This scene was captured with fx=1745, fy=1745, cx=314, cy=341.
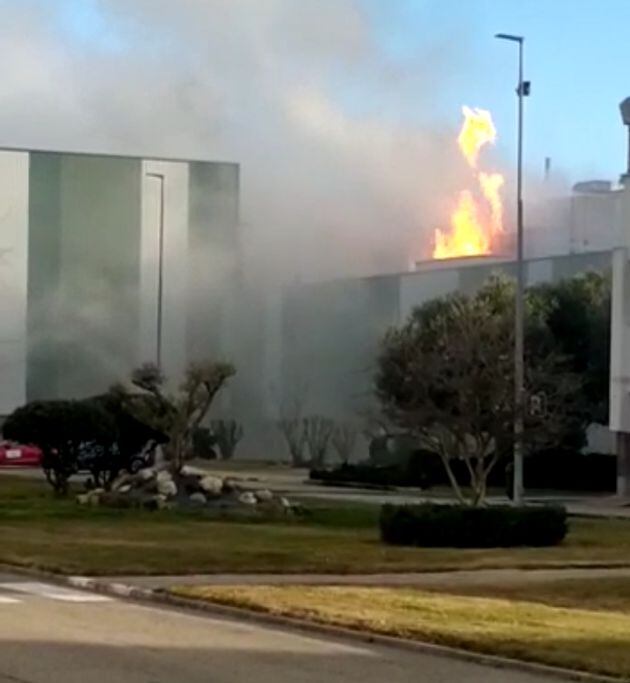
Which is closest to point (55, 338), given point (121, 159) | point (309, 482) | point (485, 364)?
point (121, 159)

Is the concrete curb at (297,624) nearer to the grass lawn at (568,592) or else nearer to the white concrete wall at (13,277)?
the grass lawn at (568,592)

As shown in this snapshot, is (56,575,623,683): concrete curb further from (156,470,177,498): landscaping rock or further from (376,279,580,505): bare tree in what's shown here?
(156,470,177,498): landscaping rock

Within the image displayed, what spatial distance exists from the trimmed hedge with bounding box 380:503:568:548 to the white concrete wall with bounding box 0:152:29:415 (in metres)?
41.4

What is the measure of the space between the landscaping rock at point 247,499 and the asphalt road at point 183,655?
61.3 feet

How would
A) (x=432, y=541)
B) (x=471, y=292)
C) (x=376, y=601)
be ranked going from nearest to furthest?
1. (x=376, y=601)
2. (x=432, y=541)
3. (x=471, y=292)

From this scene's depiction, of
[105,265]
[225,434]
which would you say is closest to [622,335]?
[225,434]

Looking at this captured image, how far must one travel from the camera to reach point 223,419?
7200 centimetres

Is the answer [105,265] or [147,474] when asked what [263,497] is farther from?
[105,265]

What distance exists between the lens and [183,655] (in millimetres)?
14359

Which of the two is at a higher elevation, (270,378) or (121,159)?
(121,159)

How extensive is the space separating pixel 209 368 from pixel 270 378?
32.2 meters

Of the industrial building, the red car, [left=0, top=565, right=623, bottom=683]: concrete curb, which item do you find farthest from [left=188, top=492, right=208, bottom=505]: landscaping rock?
the red car

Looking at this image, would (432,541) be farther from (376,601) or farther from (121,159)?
(121,159)

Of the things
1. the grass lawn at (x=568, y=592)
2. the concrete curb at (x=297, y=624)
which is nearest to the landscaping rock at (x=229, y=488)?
the concrete curb at (x=297, y=624)
